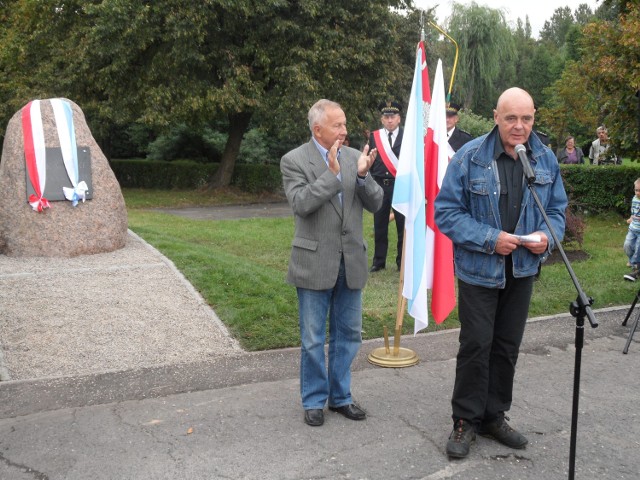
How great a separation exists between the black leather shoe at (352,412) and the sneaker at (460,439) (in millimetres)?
676

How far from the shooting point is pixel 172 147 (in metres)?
29.3

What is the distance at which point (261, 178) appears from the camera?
25.7 meters

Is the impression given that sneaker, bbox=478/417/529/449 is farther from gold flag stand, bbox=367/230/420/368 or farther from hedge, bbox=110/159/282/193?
hedge, bbox=110/159/282/193

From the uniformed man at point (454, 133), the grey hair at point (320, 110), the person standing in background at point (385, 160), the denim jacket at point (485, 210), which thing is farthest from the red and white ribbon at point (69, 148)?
the denim jacket at point (485, 210)

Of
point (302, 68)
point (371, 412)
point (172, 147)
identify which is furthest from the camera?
point (172, 147)

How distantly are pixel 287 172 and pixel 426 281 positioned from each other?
6.19 ft

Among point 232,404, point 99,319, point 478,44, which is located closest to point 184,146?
point 478,44

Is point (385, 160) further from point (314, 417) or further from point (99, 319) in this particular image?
point (314, 417)

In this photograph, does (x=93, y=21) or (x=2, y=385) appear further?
(x=93, y=21)

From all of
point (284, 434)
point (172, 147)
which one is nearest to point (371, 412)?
point (284, 434)

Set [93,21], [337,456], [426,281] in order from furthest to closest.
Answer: [93,21]
[426,281]
[337,456]

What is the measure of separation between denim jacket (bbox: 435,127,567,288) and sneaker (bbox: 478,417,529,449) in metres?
0.94

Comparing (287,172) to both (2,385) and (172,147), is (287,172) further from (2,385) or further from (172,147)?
(172,147)

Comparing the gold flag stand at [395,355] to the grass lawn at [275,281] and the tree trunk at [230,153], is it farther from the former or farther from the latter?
the tree trunk at [230,153]
